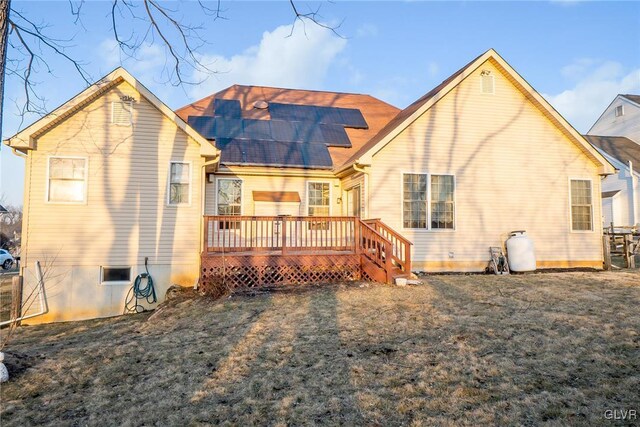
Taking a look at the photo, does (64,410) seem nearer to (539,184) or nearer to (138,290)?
→ (138,290)

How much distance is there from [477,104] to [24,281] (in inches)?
525

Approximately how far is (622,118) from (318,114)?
984 inches

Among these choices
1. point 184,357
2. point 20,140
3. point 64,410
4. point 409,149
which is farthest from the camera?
point 409,149

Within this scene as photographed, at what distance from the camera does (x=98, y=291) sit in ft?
32.2

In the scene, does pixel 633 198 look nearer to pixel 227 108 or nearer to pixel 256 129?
pixel 256 129

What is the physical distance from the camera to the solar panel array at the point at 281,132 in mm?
12469

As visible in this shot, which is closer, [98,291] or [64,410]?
[64,410]

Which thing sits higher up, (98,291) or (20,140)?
(20,140)

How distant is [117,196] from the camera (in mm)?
10023

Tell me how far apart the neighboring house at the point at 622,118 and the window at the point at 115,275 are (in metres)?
32.4

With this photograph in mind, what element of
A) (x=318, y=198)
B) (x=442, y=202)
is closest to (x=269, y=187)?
(x=318, y=198)

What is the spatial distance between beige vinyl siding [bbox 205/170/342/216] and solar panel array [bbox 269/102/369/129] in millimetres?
3494

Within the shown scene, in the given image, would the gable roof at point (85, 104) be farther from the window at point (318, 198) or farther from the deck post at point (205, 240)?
the window at point (318, 198)

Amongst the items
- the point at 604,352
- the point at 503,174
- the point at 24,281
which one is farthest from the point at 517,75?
the point at 24,281
